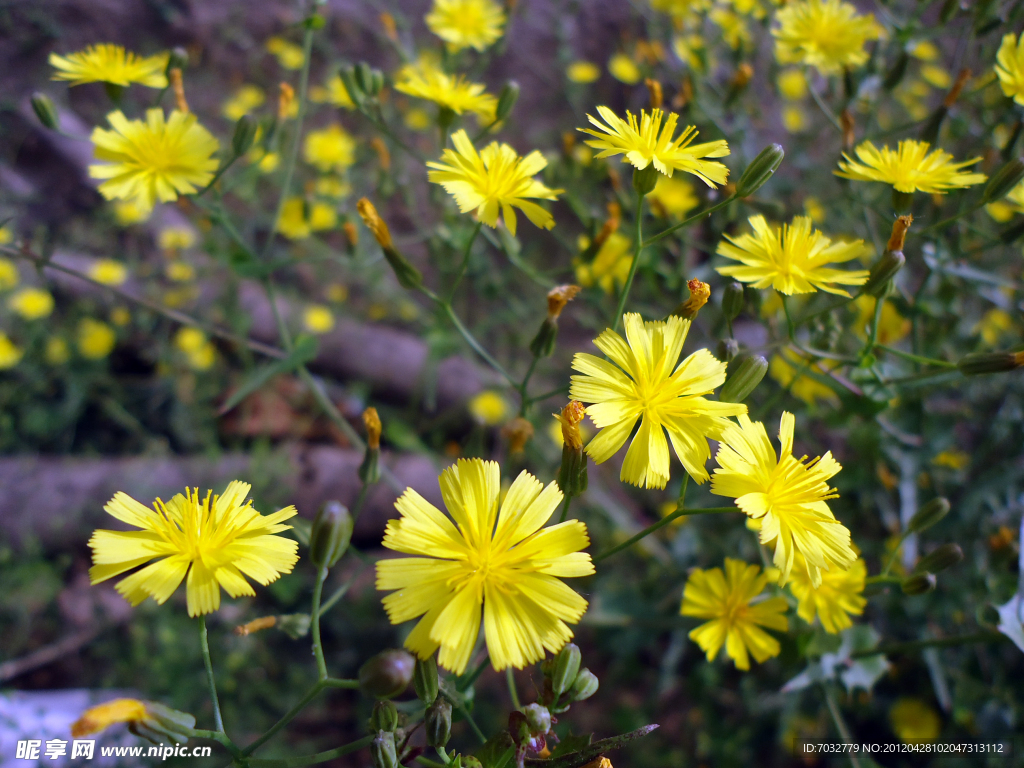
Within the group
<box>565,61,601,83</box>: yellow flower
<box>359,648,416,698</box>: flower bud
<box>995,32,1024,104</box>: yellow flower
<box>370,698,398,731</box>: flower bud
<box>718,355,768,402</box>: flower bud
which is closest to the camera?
<box>359,648,416,698</box>: flower bud

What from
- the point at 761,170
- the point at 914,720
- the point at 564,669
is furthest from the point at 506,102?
the point at 914,720

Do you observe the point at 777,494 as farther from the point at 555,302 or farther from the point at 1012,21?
the point at 1012,21

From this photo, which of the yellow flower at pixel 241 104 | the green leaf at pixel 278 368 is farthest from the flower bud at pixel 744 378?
the yellow flower at pixel 241 104

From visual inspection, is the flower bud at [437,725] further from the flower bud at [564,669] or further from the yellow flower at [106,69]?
the yellow flower at [106,69]

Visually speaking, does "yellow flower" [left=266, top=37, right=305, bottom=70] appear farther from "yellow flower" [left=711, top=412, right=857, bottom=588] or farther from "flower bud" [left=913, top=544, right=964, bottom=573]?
"flower bud" [left=913, top=544, right=964, bottom=573]

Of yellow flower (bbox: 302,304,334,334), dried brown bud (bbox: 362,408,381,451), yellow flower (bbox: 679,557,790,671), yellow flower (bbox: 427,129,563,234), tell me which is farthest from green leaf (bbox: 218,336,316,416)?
yellow flower (bbox: 302,304,334,334)

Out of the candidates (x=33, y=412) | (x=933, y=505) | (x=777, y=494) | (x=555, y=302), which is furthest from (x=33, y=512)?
(x=933, y=505)
